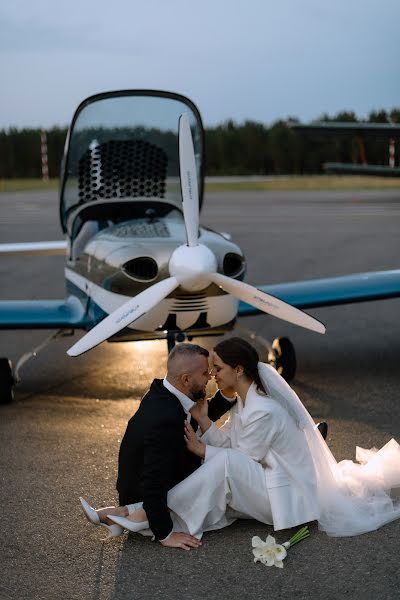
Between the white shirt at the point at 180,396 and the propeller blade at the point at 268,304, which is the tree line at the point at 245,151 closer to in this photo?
the propeller blade at the point at 268,304

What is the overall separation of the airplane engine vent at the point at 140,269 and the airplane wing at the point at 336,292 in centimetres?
122

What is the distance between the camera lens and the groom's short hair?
4.03m

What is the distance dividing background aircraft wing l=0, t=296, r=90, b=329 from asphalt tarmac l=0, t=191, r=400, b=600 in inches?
20.5

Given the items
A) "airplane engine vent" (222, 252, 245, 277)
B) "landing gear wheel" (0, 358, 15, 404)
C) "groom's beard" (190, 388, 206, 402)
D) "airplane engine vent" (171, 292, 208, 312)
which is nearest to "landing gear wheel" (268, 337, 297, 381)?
"airplane engine vent" (222, 252, 245, 277)

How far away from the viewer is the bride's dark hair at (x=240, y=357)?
4062mm

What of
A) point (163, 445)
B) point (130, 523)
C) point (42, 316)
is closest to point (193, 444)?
point (163, 445)

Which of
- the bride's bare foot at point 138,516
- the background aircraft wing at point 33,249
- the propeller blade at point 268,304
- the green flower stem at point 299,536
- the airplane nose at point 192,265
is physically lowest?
the green flower stem at point 299,536

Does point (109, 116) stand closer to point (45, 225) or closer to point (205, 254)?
point (205, 254)

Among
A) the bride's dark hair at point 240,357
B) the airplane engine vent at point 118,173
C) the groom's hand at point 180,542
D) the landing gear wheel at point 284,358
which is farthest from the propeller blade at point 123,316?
the airplane engine vent at point 118,173

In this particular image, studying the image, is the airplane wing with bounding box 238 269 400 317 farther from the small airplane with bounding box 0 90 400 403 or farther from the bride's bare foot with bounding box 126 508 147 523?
the bride's bare foot with bounding box 126 508 147 523

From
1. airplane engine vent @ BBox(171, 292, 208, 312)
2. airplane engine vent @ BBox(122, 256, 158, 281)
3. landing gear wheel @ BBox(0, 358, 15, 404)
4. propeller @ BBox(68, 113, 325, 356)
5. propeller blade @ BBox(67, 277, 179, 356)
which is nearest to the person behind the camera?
propeller blade @ BBox(67, 277, 179, 356)

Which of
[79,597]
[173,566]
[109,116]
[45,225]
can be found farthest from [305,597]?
[45,225]

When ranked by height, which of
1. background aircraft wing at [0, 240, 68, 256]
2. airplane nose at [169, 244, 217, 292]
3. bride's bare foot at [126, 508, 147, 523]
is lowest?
bride's bare foot at [126, 508, 147, 523]

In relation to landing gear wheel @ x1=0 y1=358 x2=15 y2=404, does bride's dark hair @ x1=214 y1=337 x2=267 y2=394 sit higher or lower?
higher
